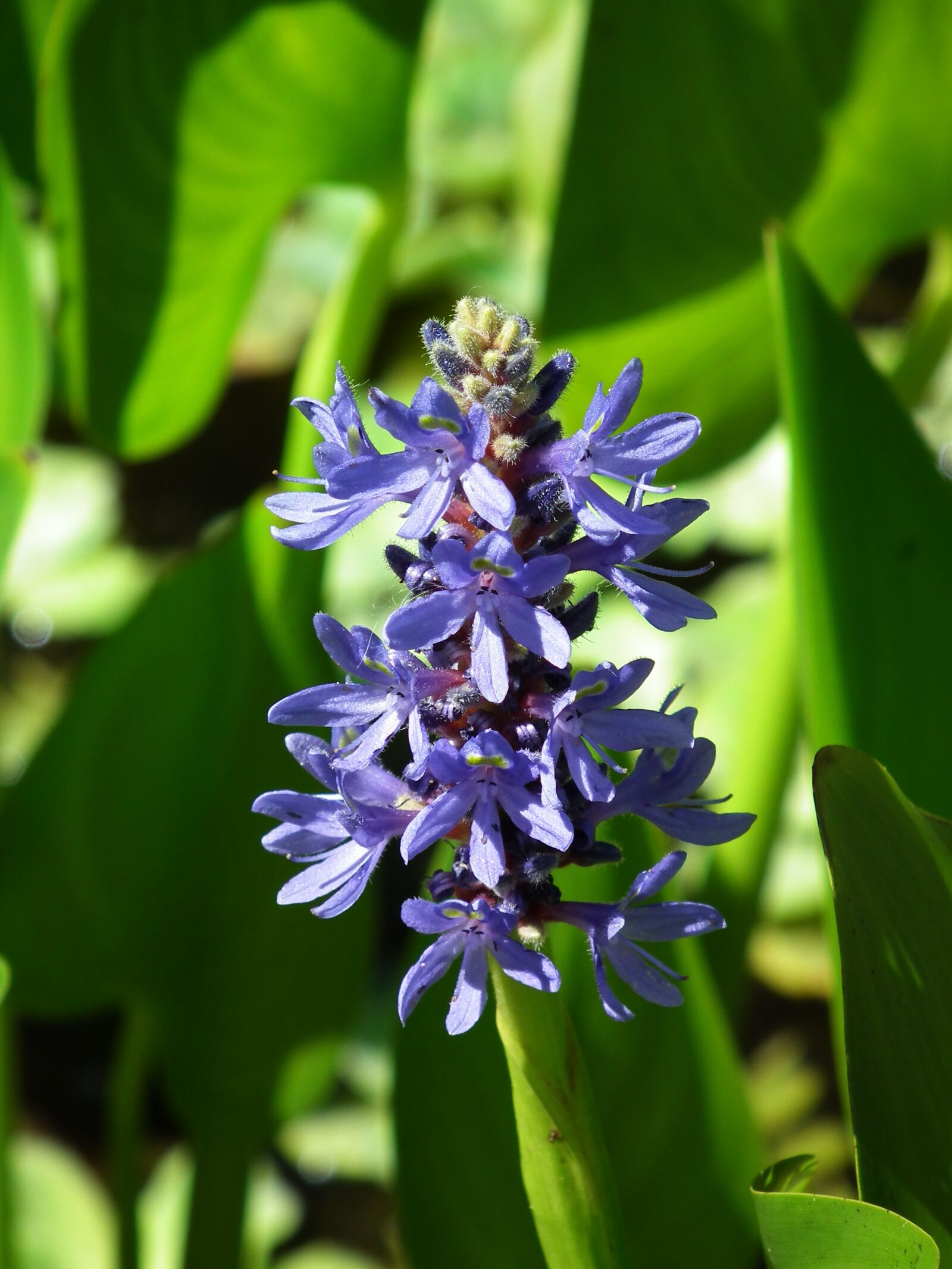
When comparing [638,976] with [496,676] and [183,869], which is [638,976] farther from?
[183,869]

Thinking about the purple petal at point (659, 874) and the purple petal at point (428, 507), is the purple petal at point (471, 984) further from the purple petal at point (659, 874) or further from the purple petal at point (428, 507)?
the purple petal at point (428, 507)

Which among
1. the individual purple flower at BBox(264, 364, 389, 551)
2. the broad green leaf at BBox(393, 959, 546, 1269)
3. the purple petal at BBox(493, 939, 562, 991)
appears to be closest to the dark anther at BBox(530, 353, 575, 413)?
the individual purple flower at BBox(264, 364, 389, 551)

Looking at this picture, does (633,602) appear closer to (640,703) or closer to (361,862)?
(361,862)

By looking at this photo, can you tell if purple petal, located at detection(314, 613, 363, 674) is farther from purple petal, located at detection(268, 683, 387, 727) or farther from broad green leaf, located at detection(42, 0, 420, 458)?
broad green leaf, located at detection(42, 0, 420, 458)


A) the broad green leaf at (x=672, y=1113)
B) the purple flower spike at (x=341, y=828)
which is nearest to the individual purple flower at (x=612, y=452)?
the purple flower spike at (x=341, y=828)

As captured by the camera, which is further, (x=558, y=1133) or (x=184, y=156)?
(x=184, y=156)

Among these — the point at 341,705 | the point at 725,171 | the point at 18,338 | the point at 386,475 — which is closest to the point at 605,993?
the point at 341,705
